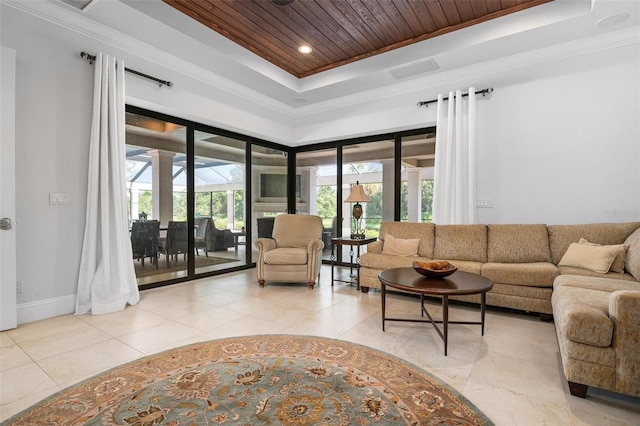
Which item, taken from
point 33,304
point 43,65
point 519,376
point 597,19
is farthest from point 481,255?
point 43,65

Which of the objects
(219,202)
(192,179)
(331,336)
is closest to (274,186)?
(219,202)

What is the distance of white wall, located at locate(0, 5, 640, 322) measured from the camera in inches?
117

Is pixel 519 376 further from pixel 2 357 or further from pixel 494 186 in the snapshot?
pixel 2 357

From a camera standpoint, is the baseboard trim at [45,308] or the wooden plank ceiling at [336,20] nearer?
the baseboard trim at [45,308]

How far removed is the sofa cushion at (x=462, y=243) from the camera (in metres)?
3.77

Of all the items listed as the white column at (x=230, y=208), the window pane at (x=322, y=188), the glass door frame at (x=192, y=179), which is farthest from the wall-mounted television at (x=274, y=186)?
the white column at (x=230, y=208)

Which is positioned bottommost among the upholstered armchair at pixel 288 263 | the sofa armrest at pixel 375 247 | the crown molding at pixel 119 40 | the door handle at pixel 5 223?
the upholstered armchair at pixel 288 263

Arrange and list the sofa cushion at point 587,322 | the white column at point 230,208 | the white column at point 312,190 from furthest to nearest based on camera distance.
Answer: the white column at point 312,190 < the white column at point 230,208 < the sofa cushion at point 587,322

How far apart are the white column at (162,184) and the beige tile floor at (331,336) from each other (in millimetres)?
1041

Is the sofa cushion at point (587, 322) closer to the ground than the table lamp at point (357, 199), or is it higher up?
closer to the ground

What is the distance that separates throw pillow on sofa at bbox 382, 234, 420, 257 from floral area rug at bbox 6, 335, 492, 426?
1.93 metres

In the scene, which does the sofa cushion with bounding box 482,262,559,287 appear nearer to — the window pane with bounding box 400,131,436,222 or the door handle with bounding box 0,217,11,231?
the window pane with bounding box 400,131,436,222

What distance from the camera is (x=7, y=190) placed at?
276 centimetres

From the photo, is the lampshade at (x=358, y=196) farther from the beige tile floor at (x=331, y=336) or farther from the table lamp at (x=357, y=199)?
the beige tile floor at (x=331, y=336)
